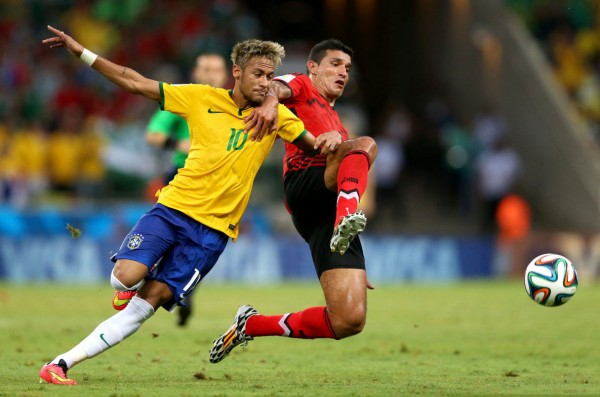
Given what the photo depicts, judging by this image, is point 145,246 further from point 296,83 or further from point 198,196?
point 296,83

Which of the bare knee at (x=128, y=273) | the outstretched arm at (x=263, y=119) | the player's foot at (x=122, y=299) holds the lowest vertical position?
the player's foot at (x=122, y=299)

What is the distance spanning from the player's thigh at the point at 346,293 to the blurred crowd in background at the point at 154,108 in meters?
A: 13.5

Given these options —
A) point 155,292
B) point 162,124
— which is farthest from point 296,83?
point 162,124

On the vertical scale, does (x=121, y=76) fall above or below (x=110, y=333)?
above

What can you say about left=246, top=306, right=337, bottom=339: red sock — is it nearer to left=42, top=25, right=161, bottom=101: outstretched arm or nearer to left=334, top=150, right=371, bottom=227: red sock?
left=334, top=150, right=371, bottom=227: red sock

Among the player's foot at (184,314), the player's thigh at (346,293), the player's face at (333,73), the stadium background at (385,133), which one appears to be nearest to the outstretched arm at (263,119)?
the player's face at (333,73)

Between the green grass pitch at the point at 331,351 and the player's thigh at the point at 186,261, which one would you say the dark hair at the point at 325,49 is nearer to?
the player's thigh at the point at 186,261

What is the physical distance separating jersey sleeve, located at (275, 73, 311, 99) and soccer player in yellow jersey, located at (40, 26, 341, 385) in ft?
1.73

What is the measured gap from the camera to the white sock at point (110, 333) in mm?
7859

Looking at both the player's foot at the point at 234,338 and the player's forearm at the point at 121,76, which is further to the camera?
the player's foot at the point at 234,338

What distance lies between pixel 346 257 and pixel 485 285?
1340 centimetres

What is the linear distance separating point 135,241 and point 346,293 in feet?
5.44

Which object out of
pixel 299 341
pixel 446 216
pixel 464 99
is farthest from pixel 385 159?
pixel 299 341

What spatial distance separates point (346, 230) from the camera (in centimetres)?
779
